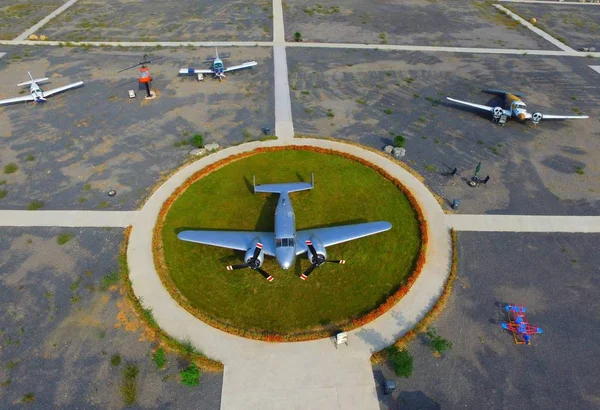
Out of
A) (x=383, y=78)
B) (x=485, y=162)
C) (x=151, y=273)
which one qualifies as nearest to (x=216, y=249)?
(x=151, y=273)

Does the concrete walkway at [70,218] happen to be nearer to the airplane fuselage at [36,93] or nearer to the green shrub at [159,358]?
the green shrub at [159,358]

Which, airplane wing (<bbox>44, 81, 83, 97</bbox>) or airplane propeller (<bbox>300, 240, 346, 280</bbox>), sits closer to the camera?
airplane propeller (<bbox>300, 240, 346, 280</bbox>)

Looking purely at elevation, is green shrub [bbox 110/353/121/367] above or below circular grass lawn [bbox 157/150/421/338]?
below

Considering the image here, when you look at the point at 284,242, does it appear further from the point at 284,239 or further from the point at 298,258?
the point at 298,258

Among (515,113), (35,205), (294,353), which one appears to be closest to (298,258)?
(294,353)

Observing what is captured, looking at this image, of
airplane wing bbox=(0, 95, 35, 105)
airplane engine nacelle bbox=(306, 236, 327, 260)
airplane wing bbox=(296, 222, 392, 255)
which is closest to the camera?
airplane engine nacelle bbox=(306, 236, 327, 260)

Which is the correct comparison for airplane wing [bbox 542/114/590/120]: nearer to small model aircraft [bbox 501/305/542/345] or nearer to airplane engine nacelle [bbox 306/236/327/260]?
small model aircraft [bbox 501/305/542/345]

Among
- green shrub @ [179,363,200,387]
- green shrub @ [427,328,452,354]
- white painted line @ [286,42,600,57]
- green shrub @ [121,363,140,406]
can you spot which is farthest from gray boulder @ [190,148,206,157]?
white painted line @ [286,42,600,57]
